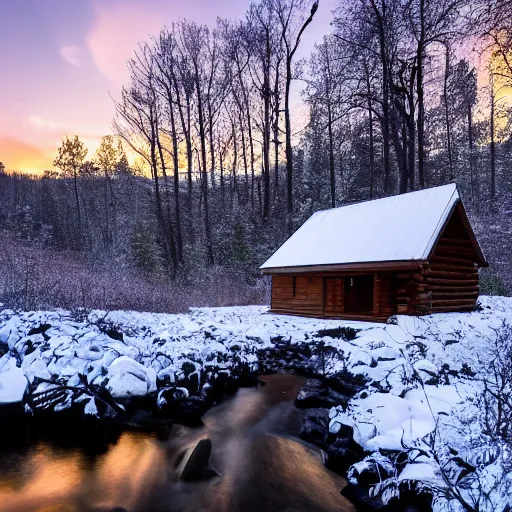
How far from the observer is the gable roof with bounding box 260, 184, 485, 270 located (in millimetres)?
13273

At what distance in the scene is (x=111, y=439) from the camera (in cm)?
727

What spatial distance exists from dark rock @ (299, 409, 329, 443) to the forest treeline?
12244 mm

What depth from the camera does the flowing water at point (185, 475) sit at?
5430 millimetres

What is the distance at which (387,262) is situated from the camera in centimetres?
1291

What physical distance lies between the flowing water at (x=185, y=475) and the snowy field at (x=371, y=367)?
88 centimetres

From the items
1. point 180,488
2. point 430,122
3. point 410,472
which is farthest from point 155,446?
point 430,122

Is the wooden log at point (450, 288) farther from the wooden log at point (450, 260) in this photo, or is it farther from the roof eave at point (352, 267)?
the roof eave at point (352, 267)

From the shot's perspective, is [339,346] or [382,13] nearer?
[339,346]

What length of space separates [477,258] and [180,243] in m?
18.1

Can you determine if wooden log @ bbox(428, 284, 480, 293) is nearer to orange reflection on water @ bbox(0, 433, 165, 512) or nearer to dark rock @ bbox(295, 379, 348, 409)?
dark rock @ bbox(295, 379, 348, 409)

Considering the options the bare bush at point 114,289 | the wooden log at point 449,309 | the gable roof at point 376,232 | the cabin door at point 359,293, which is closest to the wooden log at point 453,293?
the wooden log at point 449,309

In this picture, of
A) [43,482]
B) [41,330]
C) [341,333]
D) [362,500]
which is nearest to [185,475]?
[43,482]

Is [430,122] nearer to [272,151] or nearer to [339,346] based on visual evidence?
[272,151]

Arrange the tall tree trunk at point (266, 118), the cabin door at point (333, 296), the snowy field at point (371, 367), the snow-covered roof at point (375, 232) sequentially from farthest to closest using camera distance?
the tall tree trunk at point (266, 118) → the cabin door at point (333, 296) → the snow-covered roof at point (375, 232) → the snowy field at point (371, 367)
